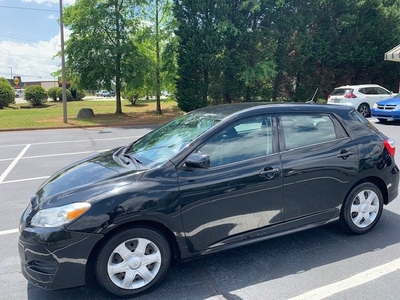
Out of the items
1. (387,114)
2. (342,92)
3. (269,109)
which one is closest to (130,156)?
(269,109)

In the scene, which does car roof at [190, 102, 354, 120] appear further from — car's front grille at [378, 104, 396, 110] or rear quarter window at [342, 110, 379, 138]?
car's front grille at [378, 104, 396, 110]

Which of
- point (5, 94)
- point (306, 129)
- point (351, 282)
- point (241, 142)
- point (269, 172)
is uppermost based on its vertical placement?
point (5, 94)

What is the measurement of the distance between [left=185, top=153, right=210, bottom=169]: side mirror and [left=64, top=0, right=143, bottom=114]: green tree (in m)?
17.0

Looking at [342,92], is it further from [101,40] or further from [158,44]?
[101,40]

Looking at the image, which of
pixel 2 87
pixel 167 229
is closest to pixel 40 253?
pixel 167 229

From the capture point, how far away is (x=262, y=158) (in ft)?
10.5

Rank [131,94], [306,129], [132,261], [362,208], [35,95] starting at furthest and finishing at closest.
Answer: [35,95], [131,94], [362,208], [306,129], [132,261]

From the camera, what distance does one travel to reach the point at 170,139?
11.3 feet

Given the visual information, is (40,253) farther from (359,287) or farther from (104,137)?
(104,137)

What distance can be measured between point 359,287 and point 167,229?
1.72m

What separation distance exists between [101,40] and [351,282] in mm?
19078

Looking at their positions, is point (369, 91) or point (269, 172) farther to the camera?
point (369, 91)

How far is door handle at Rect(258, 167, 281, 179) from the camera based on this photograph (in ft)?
10.3

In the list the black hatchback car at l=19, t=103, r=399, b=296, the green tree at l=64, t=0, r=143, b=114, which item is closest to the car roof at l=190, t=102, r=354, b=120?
the black hatchback car at l=19, t=103, r=399, b=296
